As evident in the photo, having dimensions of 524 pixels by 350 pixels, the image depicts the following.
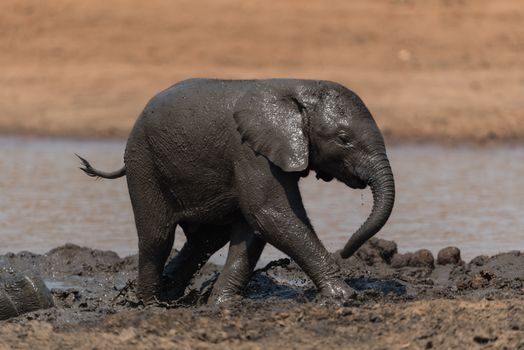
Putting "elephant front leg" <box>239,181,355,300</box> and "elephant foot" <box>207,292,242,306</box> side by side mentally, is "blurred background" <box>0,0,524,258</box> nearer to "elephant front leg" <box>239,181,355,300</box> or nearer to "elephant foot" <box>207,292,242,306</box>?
"elephant foot" <box>207,292,242,306</box>

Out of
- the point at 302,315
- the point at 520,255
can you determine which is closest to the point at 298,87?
the point at 302,315

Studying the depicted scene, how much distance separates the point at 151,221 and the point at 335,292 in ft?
4.93

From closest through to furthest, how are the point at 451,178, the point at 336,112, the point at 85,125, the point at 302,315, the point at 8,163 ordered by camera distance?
the point at 302,315 < the point at 336,112 < the point at 451,178 < the point at 8,163 < the point at 85,125

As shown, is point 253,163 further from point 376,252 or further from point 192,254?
point 376,252

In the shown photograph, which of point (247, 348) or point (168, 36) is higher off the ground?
point (168, 36)

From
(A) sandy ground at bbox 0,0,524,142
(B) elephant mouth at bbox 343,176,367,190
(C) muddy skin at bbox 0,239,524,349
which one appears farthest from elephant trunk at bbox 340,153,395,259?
(A) sandy ground at bbox 0,0,524,142

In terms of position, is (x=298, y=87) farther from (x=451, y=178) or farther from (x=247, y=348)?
(x=451, y=178)

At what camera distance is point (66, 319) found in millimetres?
9156

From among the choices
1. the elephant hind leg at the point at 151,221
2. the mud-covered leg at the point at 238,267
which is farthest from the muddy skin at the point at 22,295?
the mud-covered leg at the point at 238,267

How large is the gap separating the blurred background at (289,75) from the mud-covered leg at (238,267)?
567cm

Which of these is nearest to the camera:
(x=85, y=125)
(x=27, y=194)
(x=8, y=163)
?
(x=27, y=194)

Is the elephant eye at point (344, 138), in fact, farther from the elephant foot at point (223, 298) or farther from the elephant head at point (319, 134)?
the elephant foot at point (223, 298)

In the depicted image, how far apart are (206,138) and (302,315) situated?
66.6 inches

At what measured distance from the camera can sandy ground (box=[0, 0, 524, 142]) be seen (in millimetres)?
25266
